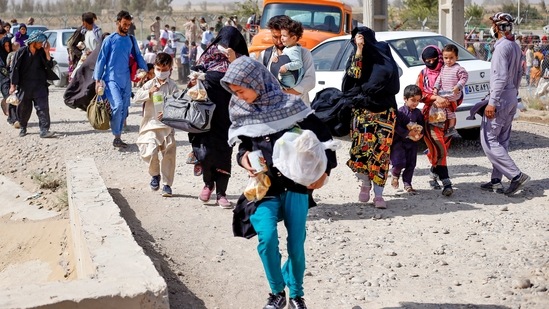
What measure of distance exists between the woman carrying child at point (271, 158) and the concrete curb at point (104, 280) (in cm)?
68

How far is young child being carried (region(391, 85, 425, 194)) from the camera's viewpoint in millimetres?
8766

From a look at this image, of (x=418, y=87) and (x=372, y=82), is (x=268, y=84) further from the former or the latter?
(x=418, y=87)

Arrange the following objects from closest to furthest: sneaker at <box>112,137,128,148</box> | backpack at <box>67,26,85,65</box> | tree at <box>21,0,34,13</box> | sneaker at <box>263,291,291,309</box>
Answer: sneaker at <box>263,291,291,309</box>
sneaker at <box>112,137,128,148</box>
backpack at <box>67,26,85,65</box>
tree at <box>21,0,34,13</box>

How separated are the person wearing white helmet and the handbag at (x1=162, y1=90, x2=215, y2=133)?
284cm

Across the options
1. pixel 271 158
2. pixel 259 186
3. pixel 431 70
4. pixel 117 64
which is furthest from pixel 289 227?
pixel 117 64

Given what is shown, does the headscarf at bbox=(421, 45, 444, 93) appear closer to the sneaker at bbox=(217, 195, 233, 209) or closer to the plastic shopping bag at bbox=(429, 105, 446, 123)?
the plastic shopping bag at bbox=(429, 105, 446, 123)

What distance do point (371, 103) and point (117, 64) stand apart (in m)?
4.73

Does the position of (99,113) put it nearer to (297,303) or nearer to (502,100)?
(502,100)

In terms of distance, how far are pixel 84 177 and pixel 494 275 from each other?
4020 millimetres

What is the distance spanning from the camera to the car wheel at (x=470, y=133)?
40.7 ft

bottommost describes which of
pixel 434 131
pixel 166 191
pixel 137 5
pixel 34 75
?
pixel 166 191

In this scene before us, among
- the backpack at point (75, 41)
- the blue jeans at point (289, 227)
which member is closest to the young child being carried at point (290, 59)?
the blue jeans at point (289, 227)

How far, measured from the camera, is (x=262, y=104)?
202 inches

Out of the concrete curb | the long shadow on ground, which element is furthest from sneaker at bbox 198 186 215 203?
the concrete curb
